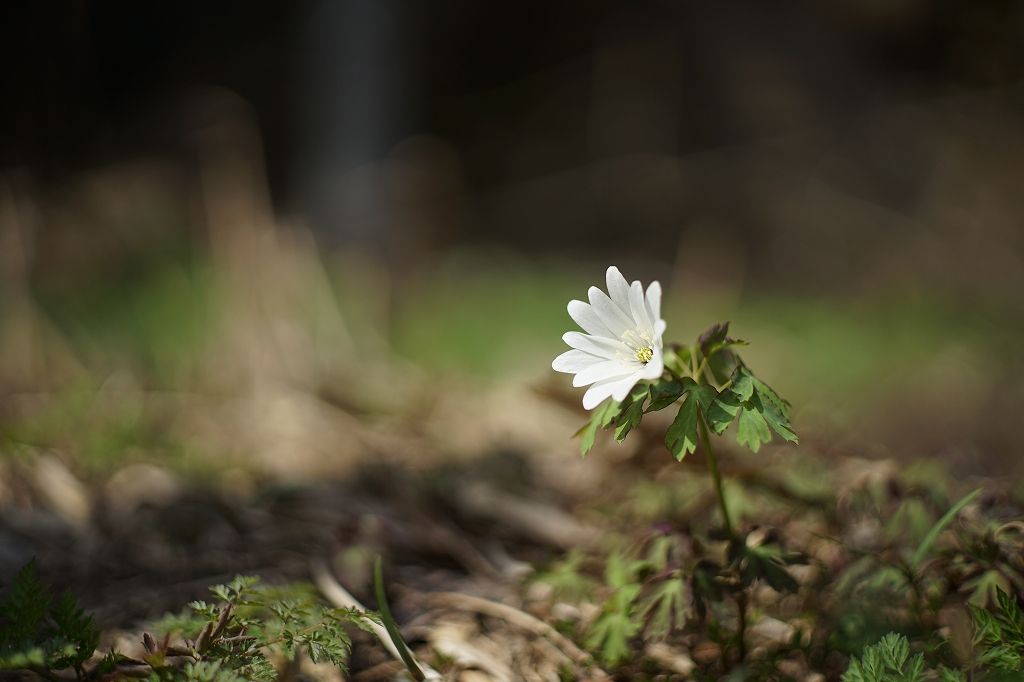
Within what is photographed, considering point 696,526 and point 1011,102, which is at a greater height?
point 1011,102

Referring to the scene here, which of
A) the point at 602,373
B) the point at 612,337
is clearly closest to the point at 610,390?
the point at 602,373

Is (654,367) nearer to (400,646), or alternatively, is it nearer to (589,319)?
(589,319)

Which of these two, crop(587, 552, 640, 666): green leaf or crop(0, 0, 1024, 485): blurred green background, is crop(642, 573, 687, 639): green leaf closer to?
crop(587, 552, 640, 666): green leaf

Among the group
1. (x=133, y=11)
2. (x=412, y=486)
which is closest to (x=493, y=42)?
(x=133, y=11)

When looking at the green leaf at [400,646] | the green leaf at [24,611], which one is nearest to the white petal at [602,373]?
the green leaf at [400,646]

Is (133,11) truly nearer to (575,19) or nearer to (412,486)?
(575,19)

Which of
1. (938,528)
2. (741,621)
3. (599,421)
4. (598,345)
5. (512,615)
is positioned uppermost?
(598,345)

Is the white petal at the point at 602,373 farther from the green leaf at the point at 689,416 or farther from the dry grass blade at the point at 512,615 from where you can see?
the dry grass blade at the point at 512,615
